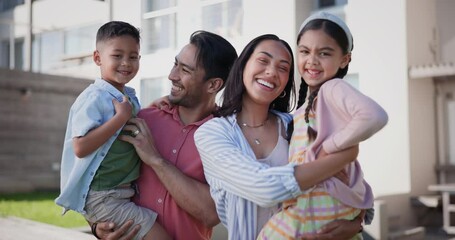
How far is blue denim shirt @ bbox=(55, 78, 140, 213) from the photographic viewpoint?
4.52 ft

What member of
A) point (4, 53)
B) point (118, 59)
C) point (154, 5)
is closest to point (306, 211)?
point (118, 59)

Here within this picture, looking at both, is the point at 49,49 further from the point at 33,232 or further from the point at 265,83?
the point at 265,83

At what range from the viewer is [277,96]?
4.26 feet

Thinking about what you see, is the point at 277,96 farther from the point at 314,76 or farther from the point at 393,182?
the point at 393,182

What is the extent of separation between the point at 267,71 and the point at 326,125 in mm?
A: 194

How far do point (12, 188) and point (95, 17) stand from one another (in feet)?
8.75

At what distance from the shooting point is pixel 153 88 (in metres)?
2.62

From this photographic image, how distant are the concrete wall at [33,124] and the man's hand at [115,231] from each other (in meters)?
7.05

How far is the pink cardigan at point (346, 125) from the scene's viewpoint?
1.04 metres

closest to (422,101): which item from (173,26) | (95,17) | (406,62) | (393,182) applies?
(406,62)

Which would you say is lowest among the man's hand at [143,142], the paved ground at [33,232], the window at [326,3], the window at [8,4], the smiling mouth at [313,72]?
the paved ground at [33,232]

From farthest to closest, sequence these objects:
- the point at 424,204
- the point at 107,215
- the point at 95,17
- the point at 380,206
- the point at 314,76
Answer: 1. the point at 95,17
2. the point at 424,204
3. the point at 380,206
4. the point at 107,215
5. the point at 314,76

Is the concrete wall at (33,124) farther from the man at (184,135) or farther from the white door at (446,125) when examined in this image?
the man at (184,135)

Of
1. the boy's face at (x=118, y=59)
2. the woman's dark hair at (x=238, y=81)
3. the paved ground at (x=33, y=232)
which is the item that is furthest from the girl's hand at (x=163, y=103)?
the paved ground at (x=33, y=232)
